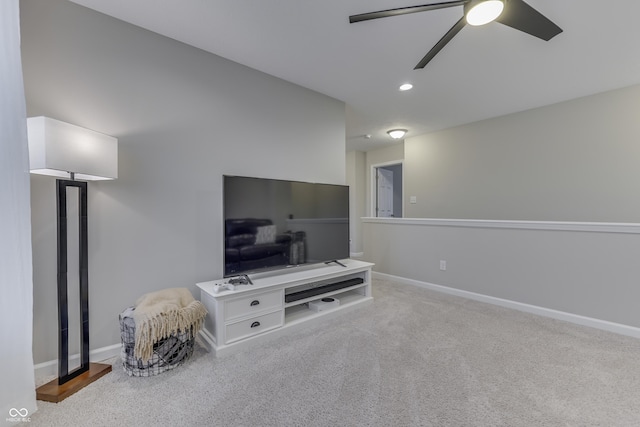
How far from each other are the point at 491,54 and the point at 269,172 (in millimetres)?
2268

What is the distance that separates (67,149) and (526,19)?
8.84 feet

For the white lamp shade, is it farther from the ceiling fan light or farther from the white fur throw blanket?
the ceiling fan light

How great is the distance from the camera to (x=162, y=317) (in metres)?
1.69

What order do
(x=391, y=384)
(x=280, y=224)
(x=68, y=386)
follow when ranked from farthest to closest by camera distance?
(x=280, y=224)
(x=391, y=384)
(x=68, y=386)

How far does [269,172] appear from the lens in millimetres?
2656

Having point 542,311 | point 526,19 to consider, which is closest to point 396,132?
point 526,19

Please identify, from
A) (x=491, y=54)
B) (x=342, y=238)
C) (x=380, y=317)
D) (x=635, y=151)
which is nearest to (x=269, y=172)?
(x=342, y=238)

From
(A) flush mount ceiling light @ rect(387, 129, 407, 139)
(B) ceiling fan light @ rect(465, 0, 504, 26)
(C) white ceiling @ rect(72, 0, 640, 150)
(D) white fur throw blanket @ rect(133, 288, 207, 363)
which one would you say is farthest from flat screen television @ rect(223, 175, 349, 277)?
(A) flush mount ceiling light @ rect(387, 129, 407, 139)

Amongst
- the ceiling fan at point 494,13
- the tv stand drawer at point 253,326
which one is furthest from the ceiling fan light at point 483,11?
the tv stand drawer at point 253,326

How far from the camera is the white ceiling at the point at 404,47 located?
176 cm

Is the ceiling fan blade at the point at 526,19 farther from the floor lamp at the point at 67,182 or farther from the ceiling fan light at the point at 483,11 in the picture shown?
the floor lamp at the point at 67,182

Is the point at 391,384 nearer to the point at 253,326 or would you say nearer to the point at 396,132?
the point at 253,326

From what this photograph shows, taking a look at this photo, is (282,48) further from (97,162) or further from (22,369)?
(22,369)

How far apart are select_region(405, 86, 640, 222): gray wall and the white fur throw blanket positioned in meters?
4.01
